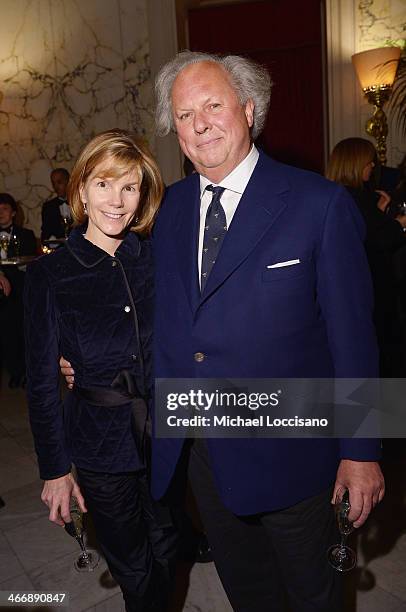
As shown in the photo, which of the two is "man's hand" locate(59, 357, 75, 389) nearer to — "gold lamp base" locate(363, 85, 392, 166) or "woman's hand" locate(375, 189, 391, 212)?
"woman's hand" locate(375, 189, 391, 212)

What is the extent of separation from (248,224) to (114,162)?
0.44m

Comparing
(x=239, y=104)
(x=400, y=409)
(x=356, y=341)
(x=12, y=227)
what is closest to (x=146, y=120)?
(x=12, y=227)

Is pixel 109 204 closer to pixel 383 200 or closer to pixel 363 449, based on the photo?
pixel 363 449

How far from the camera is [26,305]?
1.58 metres

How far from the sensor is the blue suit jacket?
141cm

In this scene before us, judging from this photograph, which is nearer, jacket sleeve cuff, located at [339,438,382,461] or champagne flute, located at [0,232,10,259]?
jacket sleeve cuff, located at [339,438,382,461]

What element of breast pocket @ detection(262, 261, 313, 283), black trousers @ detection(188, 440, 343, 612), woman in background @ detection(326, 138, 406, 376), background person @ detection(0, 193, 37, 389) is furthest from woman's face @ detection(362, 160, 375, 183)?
background person @ detection(0, 193, 37, 389)

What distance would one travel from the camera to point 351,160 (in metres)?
3.49

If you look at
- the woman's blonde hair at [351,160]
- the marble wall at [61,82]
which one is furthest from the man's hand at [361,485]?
the marble wall at [61,82]

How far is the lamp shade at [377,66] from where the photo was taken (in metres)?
5.56

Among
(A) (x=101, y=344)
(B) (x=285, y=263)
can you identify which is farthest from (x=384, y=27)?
(A) (x=101, y=344)

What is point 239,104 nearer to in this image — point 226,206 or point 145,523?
point 226,206

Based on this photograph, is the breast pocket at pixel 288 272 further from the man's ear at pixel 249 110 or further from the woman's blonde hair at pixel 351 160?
the woman's blonde hair at pixel 351 160

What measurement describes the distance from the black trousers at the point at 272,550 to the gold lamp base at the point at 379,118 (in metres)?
4.90
